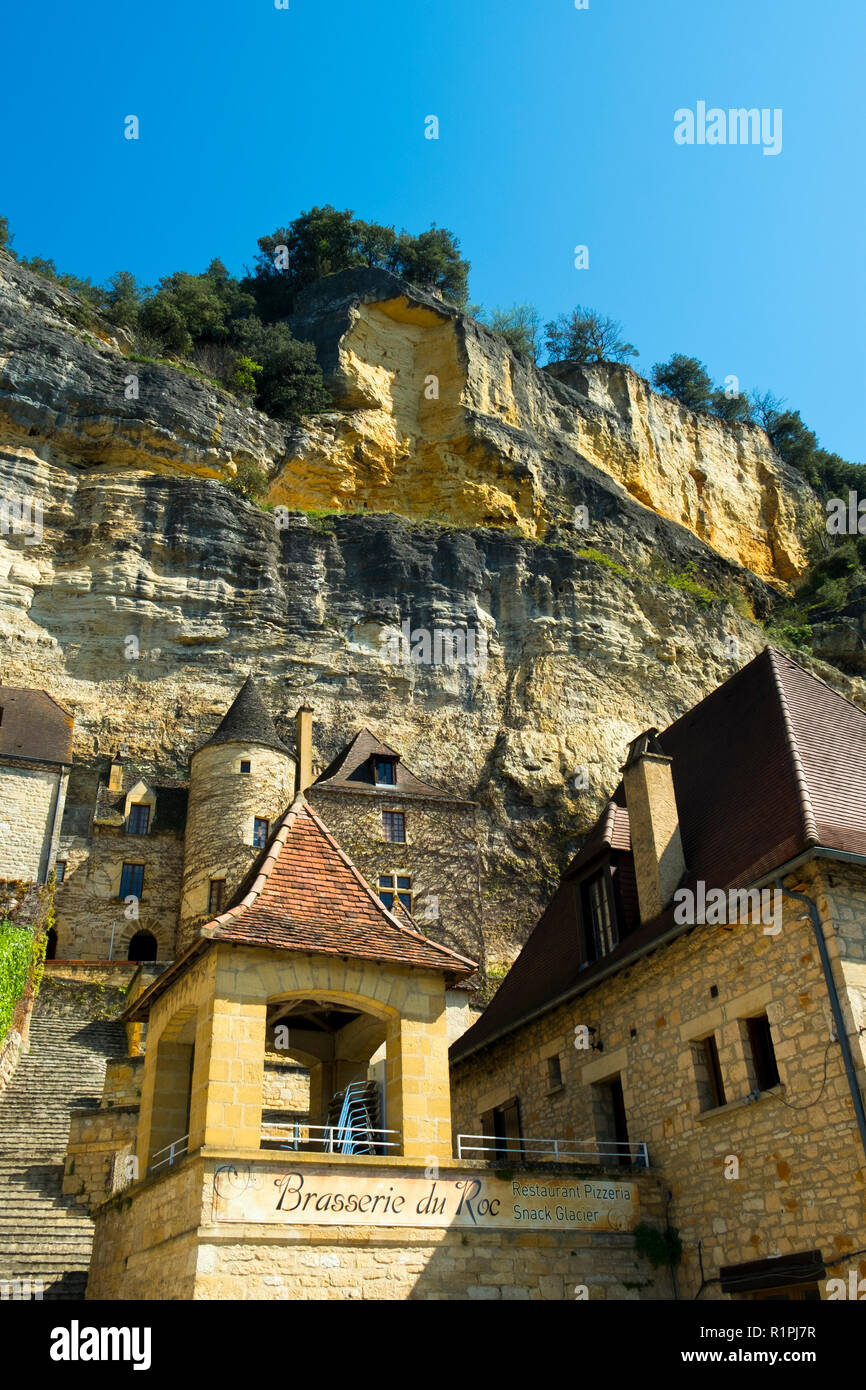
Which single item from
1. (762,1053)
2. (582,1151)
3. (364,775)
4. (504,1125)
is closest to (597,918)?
(582,1151)

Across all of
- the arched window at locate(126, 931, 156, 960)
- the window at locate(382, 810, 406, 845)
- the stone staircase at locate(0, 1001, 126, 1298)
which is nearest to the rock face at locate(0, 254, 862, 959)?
the window at locate(382, 810, 406, 845)

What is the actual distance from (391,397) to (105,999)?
82.2 feet

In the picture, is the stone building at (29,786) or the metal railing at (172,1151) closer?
the metal railing at (172,1151)

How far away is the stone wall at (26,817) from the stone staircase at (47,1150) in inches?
226

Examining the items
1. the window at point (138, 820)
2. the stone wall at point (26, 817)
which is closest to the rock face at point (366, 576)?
the window at point (138, 820)

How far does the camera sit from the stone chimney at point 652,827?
13.1 m

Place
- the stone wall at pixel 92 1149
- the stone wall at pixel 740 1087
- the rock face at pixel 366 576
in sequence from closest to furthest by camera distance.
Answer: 1. the stone wall at pixel 740 1087
2. the stone wall at pixel 92 1149
3. the rock face at pixel 366 576

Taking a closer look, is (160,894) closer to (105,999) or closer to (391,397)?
(105,999)

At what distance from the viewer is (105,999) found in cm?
2194

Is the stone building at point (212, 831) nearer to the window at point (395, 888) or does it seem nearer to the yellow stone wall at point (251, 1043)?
the window at point (395, 888)

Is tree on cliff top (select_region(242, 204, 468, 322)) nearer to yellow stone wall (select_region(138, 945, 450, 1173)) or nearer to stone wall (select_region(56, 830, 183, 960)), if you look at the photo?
stone wall (select_region(56, 830, 183, 960))

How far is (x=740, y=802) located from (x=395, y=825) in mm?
14234

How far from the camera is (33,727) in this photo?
27500 mm
